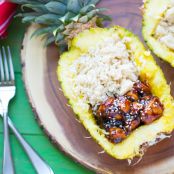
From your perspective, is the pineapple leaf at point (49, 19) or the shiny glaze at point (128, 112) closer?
the shiny glaze at point (128, 112)

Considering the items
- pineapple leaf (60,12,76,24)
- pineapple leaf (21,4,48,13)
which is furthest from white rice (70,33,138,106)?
pineapple leaf (21,4,48,13)

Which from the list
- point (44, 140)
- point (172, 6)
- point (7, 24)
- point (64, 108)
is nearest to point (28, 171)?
point (44, 140)

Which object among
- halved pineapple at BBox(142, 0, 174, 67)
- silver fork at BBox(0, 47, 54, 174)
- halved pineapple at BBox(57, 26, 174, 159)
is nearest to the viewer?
halved pineapple at BBox(57, 26, 174, 159)

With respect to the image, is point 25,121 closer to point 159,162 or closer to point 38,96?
point 38,96

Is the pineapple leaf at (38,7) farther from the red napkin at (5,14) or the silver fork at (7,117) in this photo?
the silver fork at (7,117)

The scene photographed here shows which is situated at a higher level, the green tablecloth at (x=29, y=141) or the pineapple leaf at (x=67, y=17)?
the pineapple leaf at (x=67, y=17)

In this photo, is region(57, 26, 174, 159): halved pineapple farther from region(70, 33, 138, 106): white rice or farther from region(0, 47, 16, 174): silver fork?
region(0, 47, 16, 174): silver fork

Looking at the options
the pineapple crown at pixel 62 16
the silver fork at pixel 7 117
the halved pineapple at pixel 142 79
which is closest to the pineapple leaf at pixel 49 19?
the pineapple crown at pixel 62 16
